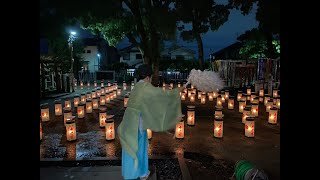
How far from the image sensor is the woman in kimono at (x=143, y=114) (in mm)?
4406

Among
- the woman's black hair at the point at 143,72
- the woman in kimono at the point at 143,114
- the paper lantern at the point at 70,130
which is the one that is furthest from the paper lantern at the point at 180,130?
the woman's black hair at the point at 143,72

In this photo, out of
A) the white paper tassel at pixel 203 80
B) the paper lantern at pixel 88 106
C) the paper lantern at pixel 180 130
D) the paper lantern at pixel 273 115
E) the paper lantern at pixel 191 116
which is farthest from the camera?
the paper lantern at pixel 88 106

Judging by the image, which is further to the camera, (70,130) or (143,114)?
(70,130)

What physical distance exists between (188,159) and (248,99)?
10.4 meters

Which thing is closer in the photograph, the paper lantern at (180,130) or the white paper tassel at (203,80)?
the white paper tassel at (203,80)

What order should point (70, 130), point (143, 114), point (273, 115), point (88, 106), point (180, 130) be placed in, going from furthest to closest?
1. point (88, 106)
2. point (273, 115)
3. point (180, 130)
4. point (70, 130)
5. point (143, 114)

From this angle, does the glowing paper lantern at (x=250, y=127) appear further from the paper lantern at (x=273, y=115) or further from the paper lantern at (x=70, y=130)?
the paper lantern at (x=70, y=130)

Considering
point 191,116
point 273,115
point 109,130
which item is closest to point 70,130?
point 109,130

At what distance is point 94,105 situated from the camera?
1335 cm

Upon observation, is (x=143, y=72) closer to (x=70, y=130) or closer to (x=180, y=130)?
(x=180, y=130)

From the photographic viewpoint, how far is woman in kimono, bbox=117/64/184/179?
14.5 feet

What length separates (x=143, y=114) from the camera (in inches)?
175

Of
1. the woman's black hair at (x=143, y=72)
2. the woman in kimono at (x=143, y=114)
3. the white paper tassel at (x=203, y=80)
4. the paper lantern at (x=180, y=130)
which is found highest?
the woman's black hair at (x=143, y=72)
